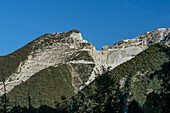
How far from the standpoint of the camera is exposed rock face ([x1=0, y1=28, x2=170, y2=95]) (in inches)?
5138

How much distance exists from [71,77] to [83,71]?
6740 mm

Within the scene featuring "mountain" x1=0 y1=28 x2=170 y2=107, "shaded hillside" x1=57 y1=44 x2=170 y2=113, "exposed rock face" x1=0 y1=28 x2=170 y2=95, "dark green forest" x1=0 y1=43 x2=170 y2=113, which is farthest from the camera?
"exposed rock face" x1=0 y1=28 x2=170 y2=95

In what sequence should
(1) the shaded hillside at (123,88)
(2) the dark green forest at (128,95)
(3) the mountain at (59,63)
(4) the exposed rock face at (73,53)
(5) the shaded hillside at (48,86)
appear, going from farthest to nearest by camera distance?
(4) the exposed rock face at (73,53), (3) the mountain at (59,63), (5) the shaded hillside at (48,86), (1) the shaded hillside at (123,88), (2) the dark green forest at (128,95)

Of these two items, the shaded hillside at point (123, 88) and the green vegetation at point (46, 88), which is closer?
the shaded hillside at point (123, 88)

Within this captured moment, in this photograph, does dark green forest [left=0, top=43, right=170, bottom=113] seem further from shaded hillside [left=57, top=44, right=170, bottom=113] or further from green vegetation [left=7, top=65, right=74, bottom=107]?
green vegetation [left=7, top=65, right=74, bottom=107]

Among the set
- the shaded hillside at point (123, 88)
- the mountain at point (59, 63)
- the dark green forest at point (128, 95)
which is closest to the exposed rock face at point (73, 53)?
the mountain at point (59, 63)

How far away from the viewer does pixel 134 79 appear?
3039 inches

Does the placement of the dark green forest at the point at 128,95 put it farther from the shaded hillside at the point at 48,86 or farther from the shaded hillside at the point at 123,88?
the shaded hillside at the point at 48,86

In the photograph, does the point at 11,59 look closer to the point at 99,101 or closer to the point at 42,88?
the point at 42,88

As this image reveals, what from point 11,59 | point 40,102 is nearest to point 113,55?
point 11,59

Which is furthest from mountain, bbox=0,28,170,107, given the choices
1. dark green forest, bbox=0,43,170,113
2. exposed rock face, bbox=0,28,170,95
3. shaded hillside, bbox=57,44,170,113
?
shaded hillside, bbox=57,44,170,113

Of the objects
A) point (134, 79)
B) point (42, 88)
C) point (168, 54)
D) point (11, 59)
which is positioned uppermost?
point (11, 59)

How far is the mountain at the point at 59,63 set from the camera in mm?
109812

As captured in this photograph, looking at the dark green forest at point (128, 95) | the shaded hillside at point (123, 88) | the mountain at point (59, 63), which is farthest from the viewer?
the mountain at point (59, 63)
